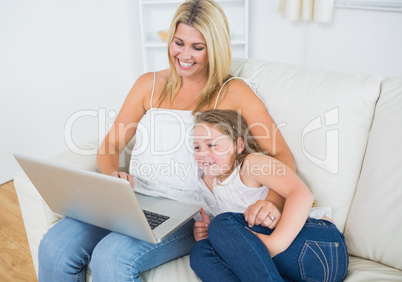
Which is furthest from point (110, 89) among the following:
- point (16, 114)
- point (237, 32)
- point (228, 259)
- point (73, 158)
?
point (228, 259)

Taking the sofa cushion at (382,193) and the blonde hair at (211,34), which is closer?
the sofa cushion at (382,193)

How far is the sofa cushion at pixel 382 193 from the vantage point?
1.24 metres

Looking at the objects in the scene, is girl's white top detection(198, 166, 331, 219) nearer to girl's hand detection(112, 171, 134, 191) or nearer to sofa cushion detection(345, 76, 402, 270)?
sofa cushion detection(345, 76, 402, 270)

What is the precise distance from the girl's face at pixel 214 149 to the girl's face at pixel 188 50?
0.28 metres

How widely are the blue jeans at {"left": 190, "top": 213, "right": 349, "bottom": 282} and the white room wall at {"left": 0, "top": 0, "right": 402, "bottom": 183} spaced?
4.95 feet

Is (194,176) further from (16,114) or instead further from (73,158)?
(16,114)

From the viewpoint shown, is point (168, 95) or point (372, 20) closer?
point (168, 95)

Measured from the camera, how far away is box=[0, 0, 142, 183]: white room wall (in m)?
2.77

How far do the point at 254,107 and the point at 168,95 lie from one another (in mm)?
355

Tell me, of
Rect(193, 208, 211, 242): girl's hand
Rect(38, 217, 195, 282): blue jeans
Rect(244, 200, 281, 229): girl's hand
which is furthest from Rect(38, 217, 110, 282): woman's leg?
Rect(244, 200, 281, 229): girl's hand

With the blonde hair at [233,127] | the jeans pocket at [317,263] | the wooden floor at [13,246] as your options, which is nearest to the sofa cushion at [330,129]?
the blonde hair at [233,127]

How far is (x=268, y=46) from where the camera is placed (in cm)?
327

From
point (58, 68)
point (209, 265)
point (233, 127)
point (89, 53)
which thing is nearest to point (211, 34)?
point (233, 127)

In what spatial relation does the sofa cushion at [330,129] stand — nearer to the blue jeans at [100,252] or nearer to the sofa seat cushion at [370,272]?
the sofa seat cushion at [370,272]
